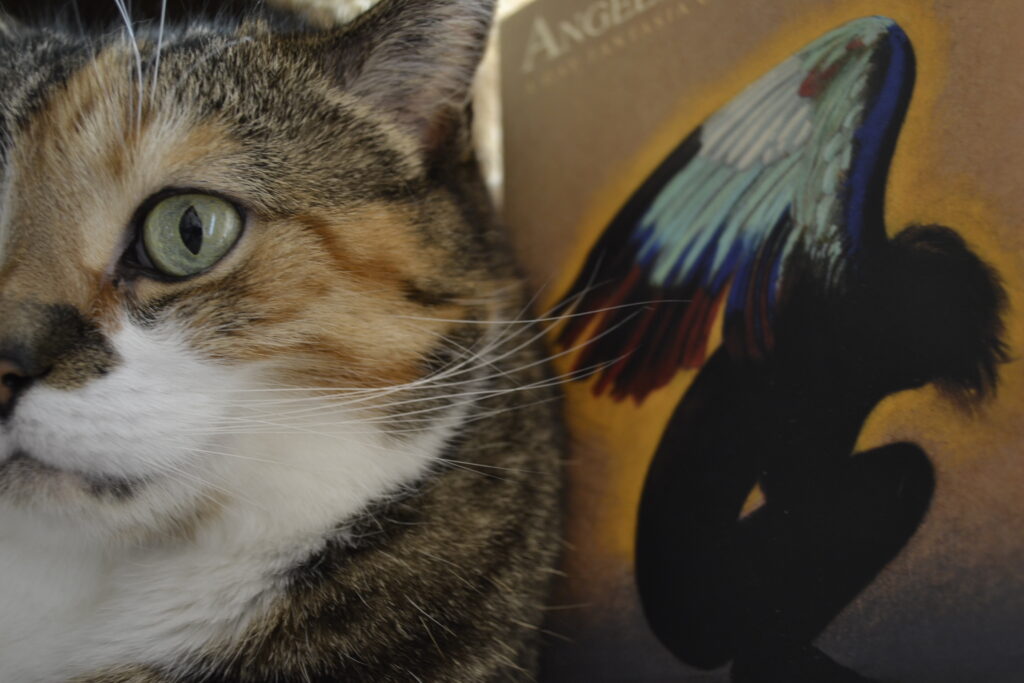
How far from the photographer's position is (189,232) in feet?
2.50

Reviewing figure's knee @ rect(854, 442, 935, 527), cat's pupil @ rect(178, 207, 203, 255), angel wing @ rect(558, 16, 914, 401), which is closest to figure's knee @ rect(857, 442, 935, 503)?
figure's knee @ rect(854, 442, 935, 527)

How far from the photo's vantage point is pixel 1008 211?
73 centimetres

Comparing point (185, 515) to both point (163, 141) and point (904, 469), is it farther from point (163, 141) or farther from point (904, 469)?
point (904, 469)

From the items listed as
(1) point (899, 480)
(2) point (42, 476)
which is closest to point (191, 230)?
(2) point (42, 476)

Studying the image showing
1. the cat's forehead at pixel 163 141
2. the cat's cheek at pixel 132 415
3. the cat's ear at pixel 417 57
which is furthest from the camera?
the cat's ear at pixel 417 57

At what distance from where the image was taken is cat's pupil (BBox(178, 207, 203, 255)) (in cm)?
76

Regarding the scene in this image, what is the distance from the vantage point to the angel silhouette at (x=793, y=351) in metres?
0.78

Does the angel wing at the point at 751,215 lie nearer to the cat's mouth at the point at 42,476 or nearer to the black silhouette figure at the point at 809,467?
the black silhouette figure at the point at 809,467

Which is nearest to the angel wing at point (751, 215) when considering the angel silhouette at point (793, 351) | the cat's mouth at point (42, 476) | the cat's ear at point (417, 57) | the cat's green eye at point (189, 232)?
the angel silhouette at point (793, 351)

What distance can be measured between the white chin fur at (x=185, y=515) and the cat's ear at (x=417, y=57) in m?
0.35

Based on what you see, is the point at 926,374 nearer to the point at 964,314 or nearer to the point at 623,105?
the point at 964,314

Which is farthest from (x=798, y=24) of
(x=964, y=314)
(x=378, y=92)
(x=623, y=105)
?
(x=378, y=92)

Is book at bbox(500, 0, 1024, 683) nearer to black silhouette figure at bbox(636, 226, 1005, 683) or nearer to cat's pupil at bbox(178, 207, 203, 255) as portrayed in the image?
black silhouette figure at bbox(636, 226, 1005, 683)

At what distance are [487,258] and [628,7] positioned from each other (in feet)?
1.32
